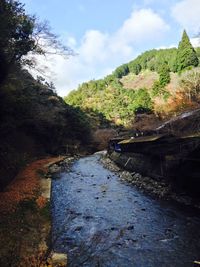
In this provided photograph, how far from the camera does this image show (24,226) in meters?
10.4

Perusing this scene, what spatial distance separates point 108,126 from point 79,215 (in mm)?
59775

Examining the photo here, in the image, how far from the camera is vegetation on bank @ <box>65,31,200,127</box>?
39.9 meters

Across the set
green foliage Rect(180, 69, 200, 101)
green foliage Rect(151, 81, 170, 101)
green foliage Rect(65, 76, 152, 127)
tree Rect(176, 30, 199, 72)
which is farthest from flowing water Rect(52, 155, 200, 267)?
tree Rect(176, 30, 199, 72)

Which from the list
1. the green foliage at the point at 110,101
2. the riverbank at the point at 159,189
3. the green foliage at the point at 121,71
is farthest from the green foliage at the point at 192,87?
the green foliage at the point at 121,71

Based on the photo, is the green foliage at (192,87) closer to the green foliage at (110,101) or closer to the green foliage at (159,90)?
the green foliage at (110,101)

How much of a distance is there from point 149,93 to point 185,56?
1104 centimetres

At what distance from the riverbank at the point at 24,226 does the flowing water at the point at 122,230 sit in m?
0.59

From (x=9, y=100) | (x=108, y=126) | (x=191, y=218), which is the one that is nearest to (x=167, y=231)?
(x=191, y=218)

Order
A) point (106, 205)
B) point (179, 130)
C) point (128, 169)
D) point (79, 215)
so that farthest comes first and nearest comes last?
point (128, 169) < point (179, 130) < point (106, 205) < point (79, 215)

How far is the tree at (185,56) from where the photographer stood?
6291 centimetres

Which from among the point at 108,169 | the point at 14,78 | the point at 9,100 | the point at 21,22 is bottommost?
the point at 108,169

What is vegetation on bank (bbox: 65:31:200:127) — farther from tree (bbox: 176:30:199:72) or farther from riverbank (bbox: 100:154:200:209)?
riverbank (bbox: 100:154:200:209)

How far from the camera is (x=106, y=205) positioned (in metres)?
14.8

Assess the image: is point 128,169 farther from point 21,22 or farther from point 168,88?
point 168,88
